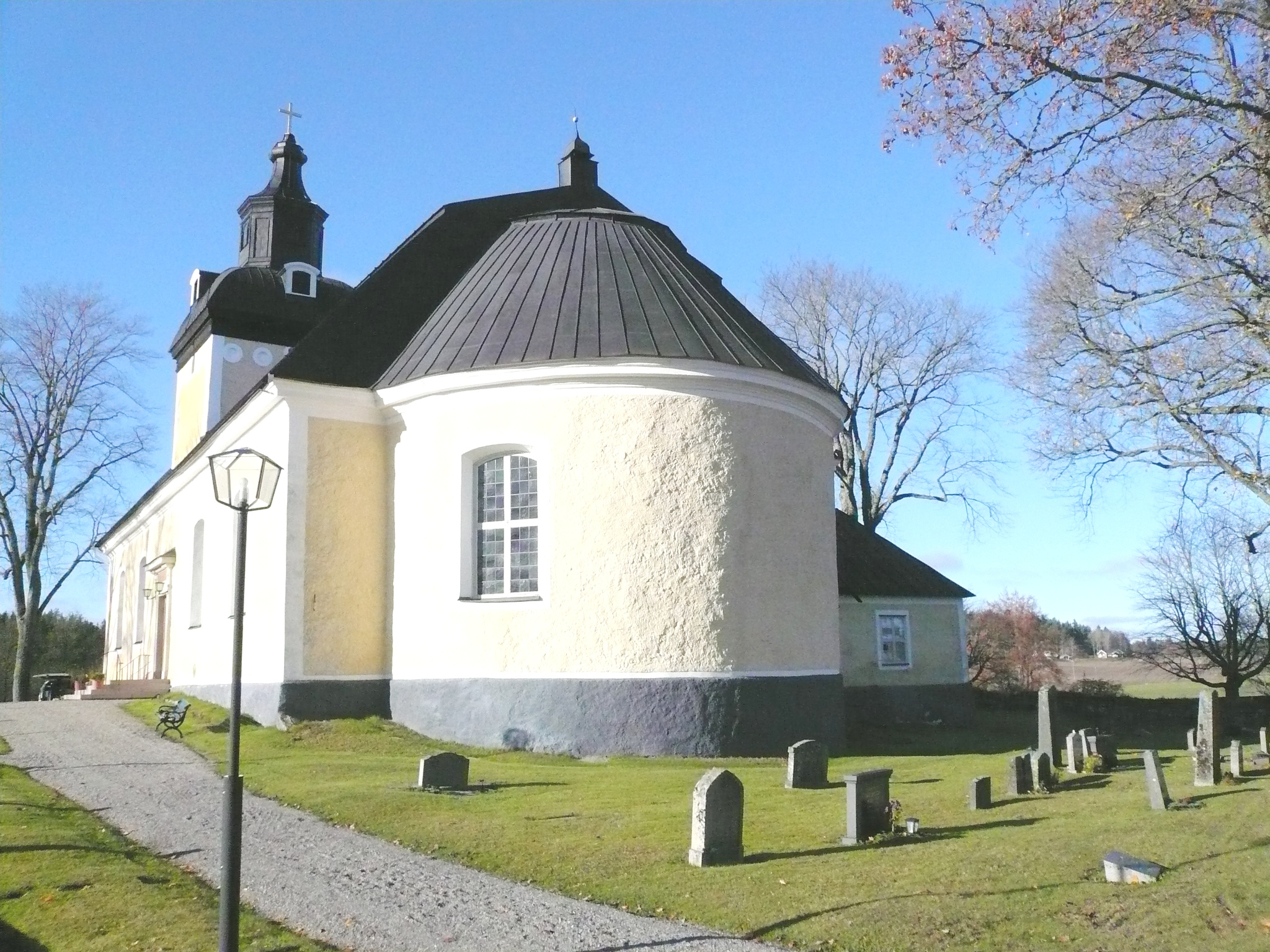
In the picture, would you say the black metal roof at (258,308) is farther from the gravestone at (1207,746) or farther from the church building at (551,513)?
the gravestone at (1207,746)

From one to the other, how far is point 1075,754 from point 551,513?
8.10 metres

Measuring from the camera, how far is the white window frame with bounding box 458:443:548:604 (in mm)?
16609

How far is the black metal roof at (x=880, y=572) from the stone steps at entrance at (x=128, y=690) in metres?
15.7

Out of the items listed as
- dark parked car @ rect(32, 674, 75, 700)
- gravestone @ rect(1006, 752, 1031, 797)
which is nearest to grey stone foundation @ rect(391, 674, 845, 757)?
gravestone @ rect(1006, 752, 1031, 797)

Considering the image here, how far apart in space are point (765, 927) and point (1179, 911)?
9.57ft

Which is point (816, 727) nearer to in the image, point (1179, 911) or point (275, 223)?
point (1179, 911)

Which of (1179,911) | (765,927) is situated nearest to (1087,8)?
(1179,911)

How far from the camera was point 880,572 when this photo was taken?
1059 inches

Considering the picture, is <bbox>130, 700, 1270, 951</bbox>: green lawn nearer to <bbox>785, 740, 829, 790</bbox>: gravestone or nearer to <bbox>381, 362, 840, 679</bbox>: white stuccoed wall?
<bbox>785, 740, 829, 790</bbox>: gravestone

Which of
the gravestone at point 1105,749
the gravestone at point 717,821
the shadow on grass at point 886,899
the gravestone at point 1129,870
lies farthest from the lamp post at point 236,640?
the gravestone at point 1105,749

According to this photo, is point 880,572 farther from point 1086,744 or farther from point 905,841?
point 905,841

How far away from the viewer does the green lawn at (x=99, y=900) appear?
6.86 metres

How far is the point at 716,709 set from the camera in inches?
622

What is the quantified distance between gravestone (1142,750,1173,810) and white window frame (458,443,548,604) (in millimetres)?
8508
